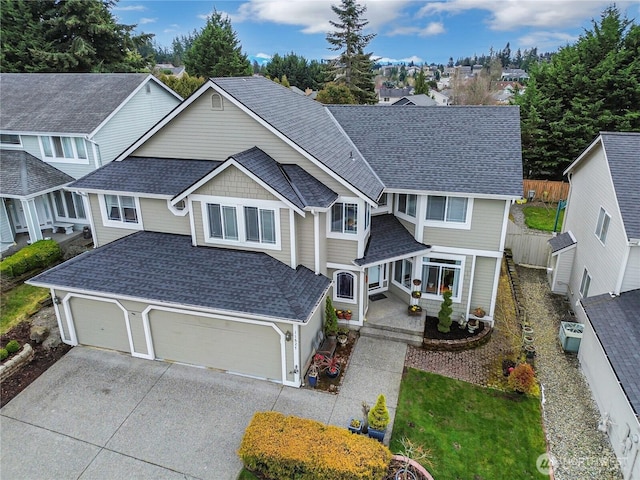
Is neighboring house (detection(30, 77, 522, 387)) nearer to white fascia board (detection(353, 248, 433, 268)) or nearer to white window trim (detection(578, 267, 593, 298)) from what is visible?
white fascia board (detection(353, 248, 433, 268))

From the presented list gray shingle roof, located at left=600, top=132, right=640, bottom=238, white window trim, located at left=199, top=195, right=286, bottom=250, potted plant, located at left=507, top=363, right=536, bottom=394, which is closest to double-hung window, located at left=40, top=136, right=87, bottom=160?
white window trim, located at left=199, top=195, right=286, bottom=250

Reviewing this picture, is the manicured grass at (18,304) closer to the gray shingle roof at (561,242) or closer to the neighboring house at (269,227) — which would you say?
the neighboring house at (269,227)

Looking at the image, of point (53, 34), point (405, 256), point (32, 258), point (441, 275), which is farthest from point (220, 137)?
point (53, 34)

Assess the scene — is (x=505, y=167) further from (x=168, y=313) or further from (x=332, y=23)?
(x=332, y=23)

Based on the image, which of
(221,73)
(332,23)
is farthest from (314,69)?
(221,73)

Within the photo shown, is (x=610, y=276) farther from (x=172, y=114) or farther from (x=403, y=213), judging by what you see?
(x=172, y=114)

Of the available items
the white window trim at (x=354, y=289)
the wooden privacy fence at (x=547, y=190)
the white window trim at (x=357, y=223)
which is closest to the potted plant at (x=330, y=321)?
the white window trim at (x=354, y=289)
